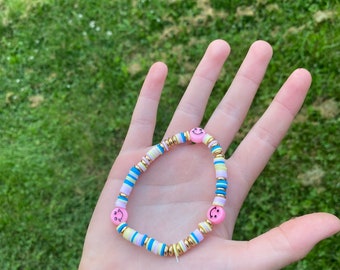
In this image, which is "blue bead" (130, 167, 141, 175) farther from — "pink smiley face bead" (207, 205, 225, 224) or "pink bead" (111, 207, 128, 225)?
"pink smiley face bead" (207, 205, 225, 224)

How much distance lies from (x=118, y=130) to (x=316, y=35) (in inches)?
70.2

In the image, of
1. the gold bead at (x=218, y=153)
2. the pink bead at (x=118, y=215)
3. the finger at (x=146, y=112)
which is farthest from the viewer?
the finger at (x=146, y=112)

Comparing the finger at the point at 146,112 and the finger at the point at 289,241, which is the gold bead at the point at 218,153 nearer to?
the finger at the point at 146,112

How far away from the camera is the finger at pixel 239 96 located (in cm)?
253

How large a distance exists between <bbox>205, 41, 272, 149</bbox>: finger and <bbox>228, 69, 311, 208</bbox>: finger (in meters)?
0.18

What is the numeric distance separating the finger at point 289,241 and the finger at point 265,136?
0.40 metres

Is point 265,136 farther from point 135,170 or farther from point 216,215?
point 135,170

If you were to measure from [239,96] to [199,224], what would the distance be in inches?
30.4

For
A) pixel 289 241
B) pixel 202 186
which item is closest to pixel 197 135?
pixel 202 186

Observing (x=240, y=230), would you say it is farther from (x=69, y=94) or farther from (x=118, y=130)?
(x=69, y=94)

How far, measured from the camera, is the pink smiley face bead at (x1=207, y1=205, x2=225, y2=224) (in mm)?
2217

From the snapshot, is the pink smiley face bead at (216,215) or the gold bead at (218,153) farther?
the gold bead at (218,153)

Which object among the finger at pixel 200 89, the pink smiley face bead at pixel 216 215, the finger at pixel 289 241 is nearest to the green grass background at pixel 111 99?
the finger at pixel 200 89

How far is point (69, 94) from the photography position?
13.1ft
